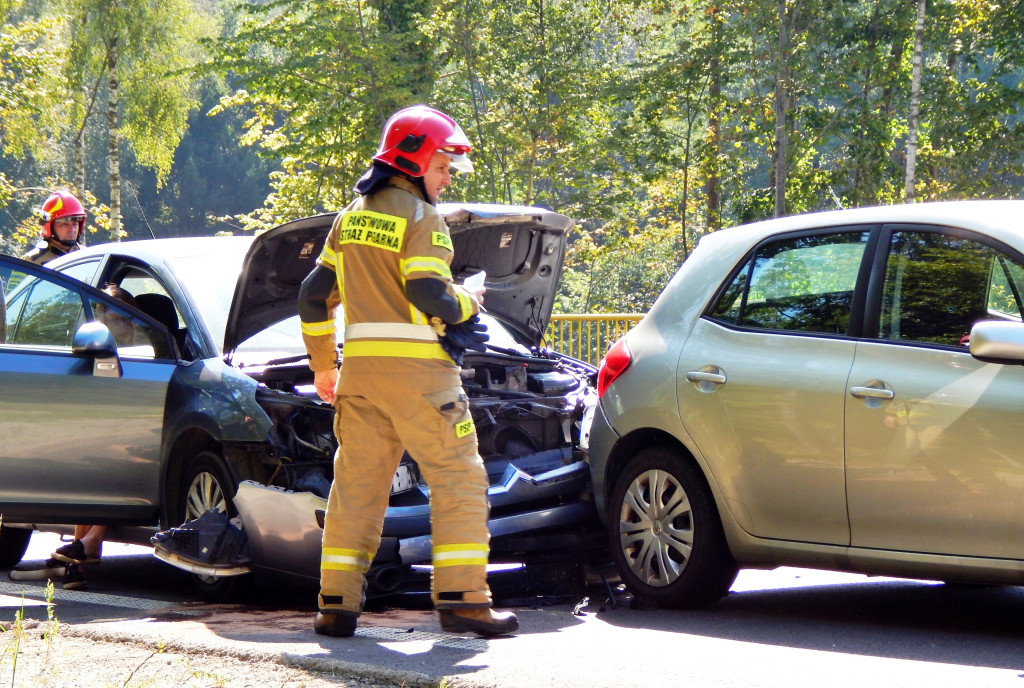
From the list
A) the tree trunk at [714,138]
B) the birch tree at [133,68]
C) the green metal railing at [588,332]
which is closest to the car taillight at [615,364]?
the green metal railing at [588,332]

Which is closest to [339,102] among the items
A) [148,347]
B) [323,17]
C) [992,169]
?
[323,17]

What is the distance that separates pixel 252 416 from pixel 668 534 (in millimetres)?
1854

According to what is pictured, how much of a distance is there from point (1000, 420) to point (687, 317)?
5.16ft

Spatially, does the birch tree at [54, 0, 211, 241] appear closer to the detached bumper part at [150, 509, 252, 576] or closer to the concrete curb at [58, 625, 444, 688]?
the detached bumper part at [150, 509, 252, 576]

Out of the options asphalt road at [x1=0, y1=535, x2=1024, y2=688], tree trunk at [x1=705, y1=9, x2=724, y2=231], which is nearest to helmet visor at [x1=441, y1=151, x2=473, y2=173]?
asphalt road at [x1=0, y1=535, x2=1024, y2=688]

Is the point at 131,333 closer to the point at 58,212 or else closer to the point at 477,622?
the point at 477,622

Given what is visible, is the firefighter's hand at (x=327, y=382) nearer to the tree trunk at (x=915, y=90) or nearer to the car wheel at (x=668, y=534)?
the car wheel at (x=668, y=534)

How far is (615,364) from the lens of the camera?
595 cm

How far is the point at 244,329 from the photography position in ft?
20.7

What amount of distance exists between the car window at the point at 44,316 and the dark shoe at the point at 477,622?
2.69 m

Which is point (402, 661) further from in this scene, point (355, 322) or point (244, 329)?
point (244, 329)

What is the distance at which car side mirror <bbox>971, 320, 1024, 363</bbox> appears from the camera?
175 inches

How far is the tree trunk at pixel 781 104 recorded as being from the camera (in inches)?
892

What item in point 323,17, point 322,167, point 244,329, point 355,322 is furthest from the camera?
point 322,167
